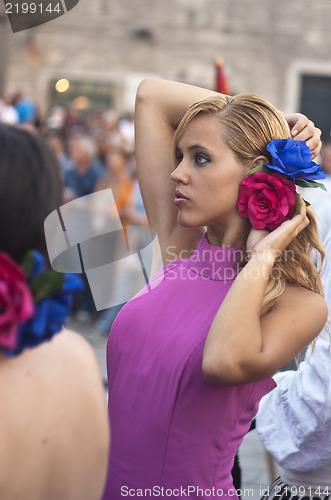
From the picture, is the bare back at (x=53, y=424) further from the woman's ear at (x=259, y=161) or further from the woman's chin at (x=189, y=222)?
the woman's ear at (x=259, y=161)

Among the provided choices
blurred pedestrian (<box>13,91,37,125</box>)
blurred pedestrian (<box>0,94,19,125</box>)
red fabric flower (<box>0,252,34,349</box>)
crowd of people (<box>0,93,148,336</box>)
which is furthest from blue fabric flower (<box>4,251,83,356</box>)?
blurred pedestrian (<box>13,91,37,125</box>)

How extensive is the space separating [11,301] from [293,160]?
3.79ft

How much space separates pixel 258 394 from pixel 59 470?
841mm

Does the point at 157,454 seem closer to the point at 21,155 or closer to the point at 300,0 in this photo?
the point at 21,155

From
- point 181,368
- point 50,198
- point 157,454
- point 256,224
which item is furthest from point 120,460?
point 50,198

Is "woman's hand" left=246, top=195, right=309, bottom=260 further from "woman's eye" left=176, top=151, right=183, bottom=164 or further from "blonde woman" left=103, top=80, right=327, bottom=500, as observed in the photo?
"woman's eye" left=176, top=151, right=183, bottom=164

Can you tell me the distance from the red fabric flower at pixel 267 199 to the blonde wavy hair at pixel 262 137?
0.09 m

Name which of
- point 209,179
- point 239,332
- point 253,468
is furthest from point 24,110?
point 239,332

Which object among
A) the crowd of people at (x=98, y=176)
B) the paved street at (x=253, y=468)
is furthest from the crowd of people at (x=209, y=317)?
the crowd of people at (x=98, y=176)

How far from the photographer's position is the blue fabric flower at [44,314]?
1.58 metres

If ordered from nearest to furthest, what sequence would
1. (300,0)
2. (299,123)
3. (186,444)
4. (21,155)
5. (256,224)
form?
(21,155) < (186,444) < (256,224) < (299,123) < (300,0)

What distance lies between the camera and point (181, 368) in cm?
228

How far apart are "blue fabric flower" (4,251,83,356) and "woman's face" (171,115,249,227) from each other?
0.84 metres

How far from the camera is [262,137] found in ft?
8.13
